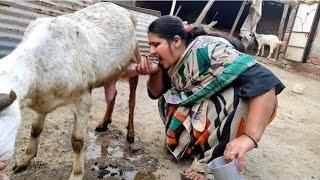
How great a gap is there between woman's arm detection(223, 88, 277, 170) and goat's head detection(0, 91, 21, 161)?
126cm

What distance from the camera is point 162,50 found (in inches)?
115

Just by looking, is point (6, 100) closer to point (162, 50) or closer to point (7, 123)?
point (7, 123)

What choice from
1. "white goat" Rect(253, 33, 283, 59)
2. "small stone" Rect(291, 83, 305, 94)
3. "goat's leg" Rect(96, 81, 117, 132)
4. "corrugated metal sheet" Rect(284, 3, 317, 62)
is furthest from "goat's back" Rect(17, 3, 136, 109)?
"white goat" Rect(253, 33, 283, 59)

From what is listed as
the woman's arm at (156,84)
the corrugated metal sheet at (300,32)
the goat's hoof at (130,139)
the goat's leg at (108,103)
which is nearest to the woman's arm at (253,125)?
the woman's arm at (156,84)

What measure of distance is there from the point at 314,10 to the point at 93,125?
31.5 feet

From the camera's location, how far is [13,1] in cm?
462

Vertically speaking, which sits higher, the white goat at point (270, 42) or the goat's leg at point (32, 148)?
the goat's leg at point (32, 148)

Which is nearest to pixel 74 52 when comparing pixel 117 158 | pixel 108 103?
pixel 117 158

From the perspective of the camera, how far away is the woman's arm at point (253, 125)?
2217 millimetres

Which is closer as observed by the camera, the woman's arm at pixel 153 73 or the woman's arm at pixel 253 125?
the woman's arm at pixel 253 125

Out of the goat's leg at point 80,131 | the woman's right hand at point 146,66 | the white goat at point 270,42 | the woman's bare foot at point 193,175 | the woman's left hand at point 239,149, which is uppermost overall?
the woman's right hand at point 146,66

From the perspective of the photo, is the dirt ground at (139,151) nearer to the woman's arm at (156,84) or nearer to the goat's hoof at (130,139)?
the goat's hoof at (130,139)

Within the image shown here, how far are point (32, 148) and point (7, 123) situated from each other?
1.32 m

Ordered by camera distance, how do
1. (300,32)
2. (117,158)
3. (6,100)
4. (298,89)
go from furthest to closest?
1. (300,32)
2. (298,89)
3. (117,158)
4. (6,100)
